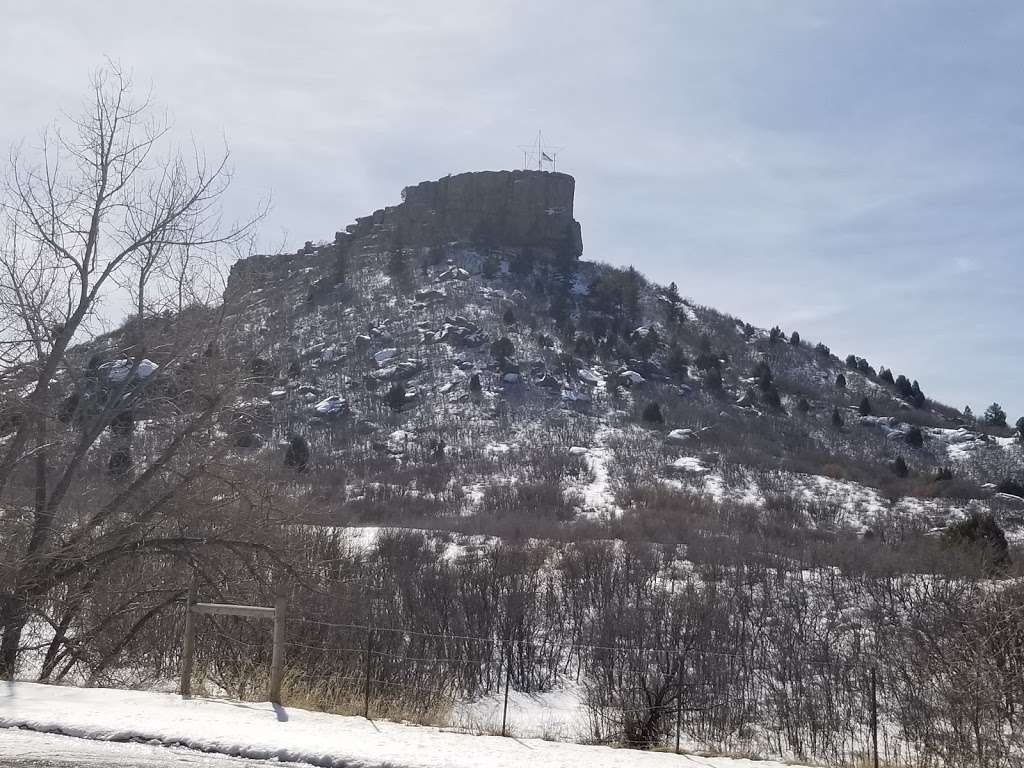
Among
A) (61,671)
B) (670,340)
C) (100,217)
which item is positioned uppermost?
(670,340)

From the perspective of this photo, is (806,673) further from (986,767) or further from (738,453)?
(738,453)

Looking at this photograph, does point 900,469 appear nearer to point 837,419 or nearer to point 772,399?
point 837,419

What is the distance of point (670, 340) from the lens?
7931 cm

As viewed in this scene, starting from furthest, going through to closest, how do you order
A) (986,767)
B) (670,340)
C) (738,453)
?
(670,340) → (738,453) → (986,767)

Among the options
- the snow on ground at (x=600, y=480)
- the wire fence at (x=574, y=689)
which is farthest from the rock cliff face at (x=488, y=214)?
the wire fence at (x=574, y=689)

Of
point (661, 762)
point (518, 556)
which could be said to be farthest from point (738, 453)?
point (661, 762)

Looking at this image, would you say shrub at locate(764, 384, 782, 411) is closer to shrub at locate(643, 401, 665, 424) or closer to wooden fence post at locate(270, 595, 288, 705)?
shrub at locate(643, 401, 665, 424)

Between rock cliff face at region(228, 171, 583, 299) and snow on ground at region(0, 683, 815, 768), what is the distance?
85207mm

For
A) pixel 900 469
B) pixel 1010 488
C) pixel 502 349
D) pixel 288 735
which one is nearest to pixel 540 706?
pixel 288 735

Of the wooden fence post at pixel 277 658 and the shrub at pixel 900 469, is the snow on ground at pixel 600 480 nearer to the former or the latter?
the shrub at pixel 900 469

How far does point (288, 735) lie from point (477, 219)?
90235 millimetres

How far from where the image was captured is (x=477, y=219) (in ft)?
315

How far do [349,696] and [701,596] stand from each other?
23.1 metres

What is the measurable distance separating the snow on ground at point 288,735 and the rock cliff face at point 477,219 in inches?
3355
